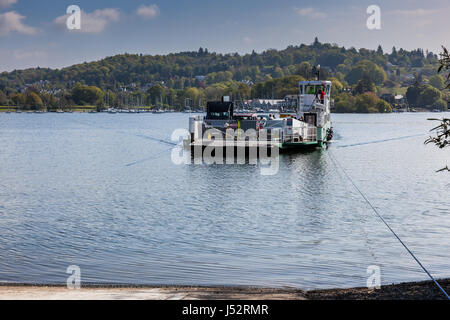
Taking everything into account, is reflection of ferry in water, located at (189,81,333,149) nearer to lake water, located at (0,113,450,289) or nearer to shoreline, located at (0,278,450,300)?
lake water, located at (0,113,450,289)

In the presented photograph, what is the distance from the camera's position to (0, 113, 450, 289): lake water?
15.7 metres

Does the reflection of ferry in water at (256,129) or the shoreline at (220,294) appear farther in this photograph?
the reflection of ferry in water at (256,129)

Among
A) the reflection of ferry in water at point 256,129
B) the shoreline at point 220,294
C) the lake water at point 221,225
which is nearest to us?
the shoreline at point 220,294

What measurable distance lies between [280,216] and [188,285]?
11811 mm

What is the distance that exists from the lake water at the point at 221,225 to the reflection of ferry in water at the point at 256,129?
6120mm

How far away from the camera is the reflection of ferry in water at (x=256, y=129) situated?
53.0 metres

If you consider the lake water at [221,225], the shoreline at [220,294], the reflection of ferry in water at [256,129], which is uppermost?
the reflection of ferry in water at [256,129]

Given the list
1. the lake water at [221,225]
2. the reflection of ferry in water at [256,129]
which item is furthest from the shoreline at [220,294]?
the reflection of ferry in water at [256,129]

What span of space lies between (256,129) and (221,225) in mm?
33987

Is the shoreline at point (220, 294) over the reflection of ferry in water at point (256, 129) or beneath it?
beneath

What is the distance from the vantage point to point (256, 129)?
56469mm

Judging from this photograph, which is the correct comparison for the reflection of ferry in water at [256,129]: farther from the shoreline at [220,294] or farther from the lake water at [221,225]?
the shoreline at [220,294]

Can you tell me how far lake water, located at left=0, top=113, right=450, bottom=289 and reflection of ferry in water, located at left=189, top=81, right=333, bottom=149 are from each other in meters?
6.12

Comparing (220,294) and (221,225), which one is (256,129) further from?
(220,294)
